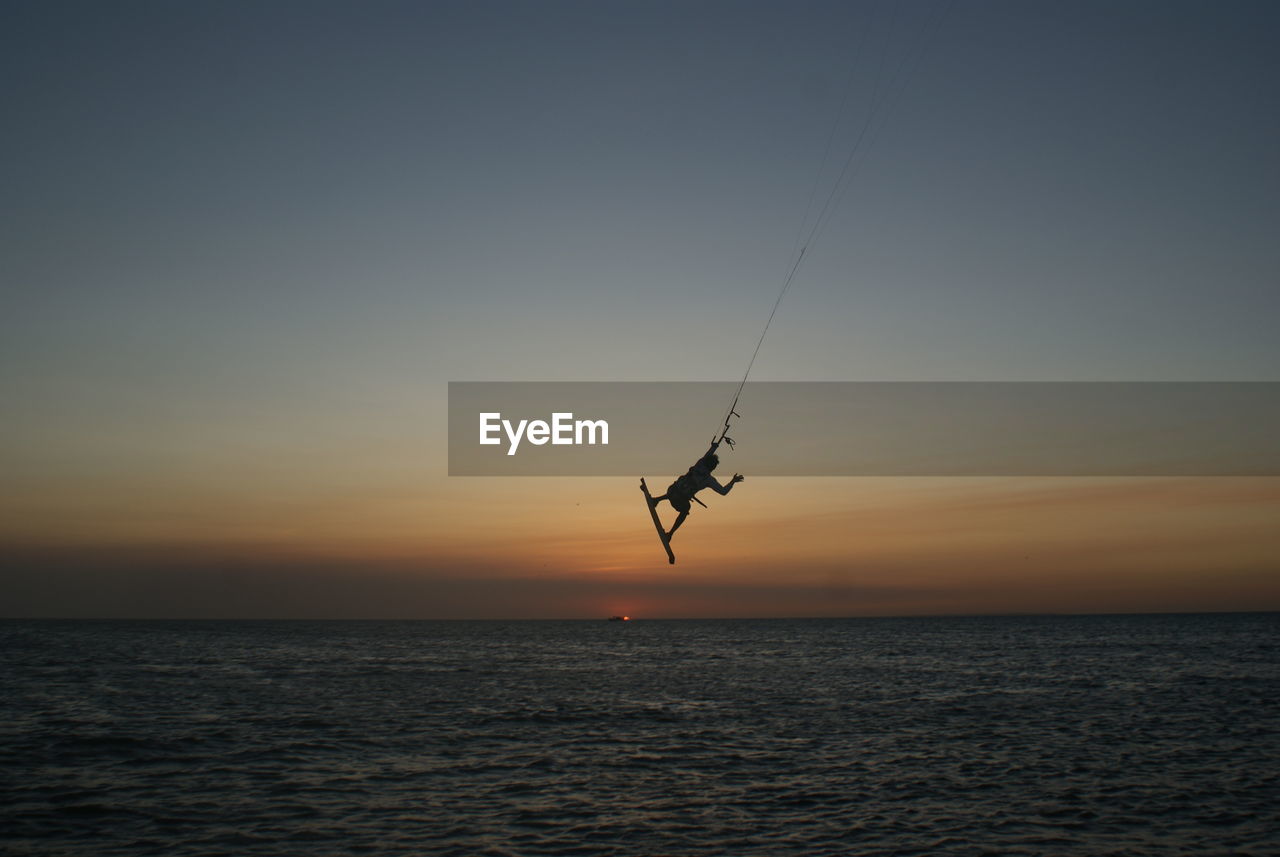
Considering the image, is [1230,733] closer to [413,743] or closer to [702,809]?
[702,809]

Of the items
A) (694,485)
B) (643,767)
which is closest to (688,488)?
(694,485)

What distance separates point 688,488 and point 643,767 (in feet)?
35.0

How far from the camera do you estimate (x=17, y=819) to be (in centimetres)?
2088

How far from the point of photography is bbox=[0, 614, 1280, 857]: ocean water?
768 inches

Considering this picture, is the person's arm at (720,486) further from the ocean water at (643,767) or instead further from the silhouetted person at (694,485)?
the ocean water at (643,767)

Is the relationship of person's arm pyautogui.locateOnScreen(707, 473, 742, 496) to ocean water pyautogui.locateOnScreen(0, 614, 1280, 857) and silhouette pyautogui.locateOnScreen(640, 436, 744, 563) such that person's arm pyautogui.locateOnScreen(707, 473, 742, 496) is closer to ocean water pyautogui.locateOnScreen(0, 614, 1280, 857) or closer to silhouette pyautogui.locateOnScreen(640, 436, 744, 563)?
silhouette pyautogui.locateOnScreen(640, 436, 744, 563)

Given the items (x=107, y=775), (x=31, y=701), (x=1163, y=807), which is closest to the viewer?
(x=1163, y=807)

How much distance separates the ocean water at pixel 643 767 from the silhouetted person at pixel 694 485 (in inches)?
274

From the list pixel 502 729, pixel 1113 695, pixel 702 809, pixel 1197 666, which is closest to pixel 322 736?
pixel 502 729

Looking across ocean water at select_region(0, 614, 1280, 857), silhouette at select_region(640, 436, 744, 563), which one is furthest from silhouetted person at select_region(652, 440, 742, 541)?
ocean water at select_region(0, 614, 1280, 857)

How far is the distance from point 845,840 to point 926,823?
2.50 meters

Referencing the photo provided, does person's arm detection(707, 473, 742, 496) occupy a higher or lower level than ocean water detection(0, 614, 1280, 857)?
higher

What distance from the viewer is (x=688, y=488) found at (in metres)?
20.5

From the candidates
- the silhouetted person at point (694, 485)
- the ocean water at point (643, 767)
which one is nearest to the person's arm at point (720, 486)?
the silhouetted person at point (694, 485)
